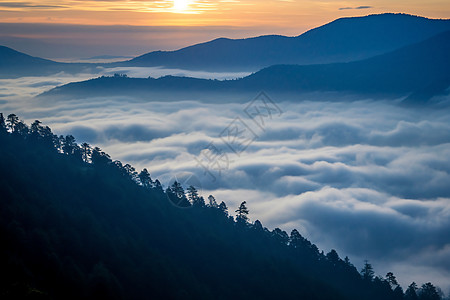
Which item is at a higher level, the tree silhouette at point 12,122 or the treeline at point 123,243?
the tree silhouette at point 12,122

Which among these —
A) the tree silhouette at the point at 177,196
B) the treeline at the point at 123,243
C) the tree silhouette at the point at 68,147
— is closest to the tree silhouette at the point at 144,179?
the treeline at the point at 123,243

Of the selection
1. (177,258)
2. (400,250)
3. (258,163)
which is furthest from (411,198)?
(177,258)

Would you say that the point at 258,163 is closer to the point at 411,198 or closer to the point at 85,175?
A: the point at 411,198

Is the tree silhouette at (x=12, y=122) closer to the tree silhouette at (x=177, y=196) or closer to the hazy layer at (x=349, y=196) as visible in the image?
the tree silhouette at (x=177, y=196)

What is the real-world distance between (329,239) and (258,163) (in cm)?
7677

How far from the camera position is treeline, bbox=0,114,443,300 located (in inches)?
1240

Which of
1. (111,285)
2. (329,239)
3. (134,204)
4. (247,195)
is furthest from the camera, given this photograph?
(247,195)

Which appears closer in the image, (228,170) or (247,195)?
(247,195)

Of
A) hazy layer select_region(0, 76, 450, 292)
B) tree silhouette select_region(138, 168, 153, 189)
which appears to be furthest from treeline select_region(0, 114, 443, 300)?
hazy layer select_region(0, 76, 450, 292)

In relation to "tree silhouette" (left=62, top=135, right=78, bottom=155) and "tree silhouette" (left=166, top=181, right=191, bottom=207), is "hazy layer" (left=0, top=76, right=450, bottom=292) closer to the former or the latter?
"tree silhouette" (left=166, top=181, right=191, bottom=207)

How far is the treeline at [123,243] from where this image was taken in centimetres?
3148

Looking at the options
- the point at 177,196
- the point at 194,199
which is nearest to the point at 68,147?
the point at 177,196

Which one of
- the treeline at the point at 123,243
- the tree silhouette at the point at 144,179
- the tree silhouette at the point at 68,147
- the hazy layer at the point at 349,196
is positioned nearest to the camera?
the treeline at the point at 123,243

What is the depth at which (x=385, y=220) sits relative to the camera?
110500mm
